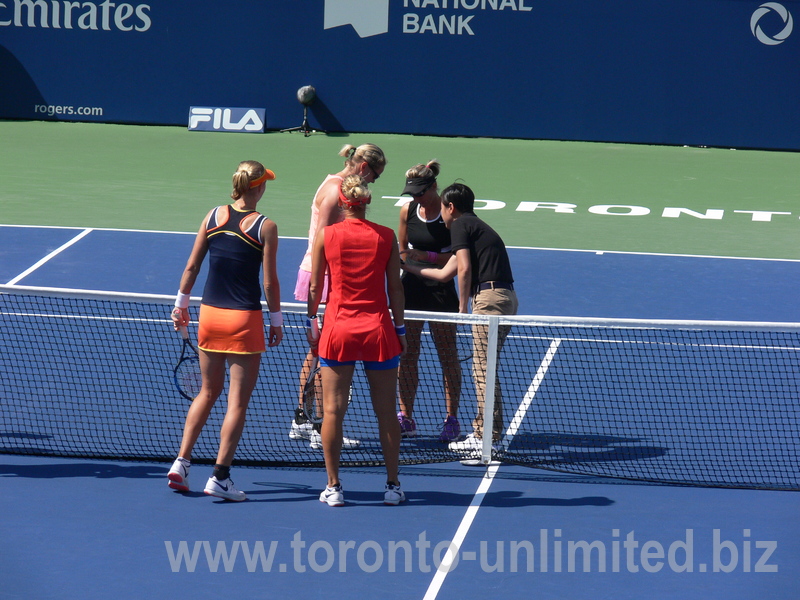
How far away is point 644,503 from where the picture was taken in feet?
20.2

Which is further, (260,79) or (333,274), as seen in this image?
(260,79)

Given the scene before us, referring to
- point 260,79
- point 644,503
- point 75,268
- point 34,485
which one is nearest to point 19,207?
point 75,268

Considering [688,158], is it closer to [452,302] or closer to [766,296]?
[766,296]

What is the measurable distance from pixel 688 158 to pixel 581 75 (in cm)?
264

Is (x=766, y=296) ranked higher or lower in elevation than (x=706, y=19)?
lower

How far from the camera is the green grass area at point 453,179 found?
1379cm

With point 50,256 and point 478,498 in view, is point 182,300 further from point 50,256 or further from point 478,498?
point 50,256

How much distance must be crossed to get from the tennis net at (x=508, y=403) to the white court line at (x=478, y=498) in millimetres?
26

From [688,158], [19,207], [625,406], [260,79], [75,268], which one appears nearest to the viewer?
[625,406]

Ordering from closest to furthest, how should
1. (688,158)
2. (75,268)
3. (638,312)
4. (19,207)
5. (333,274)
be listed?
(333,274), (638,312), (75,268), (19,207), (688,158)

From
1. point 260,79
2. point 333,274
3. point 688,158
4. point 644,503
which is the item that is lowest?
point 644,503

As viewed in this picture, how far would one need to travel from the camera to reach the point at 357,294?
5832mm

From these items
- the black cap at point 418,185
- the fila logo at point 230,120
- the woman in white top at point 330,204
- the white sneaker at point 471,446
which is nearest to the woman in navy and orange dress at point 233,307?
the woman in white top at point 330,204

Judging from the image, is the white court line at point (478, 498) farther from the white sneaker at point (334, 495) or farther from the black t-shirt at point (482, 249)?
the black t-shirt at point (482, 249)
